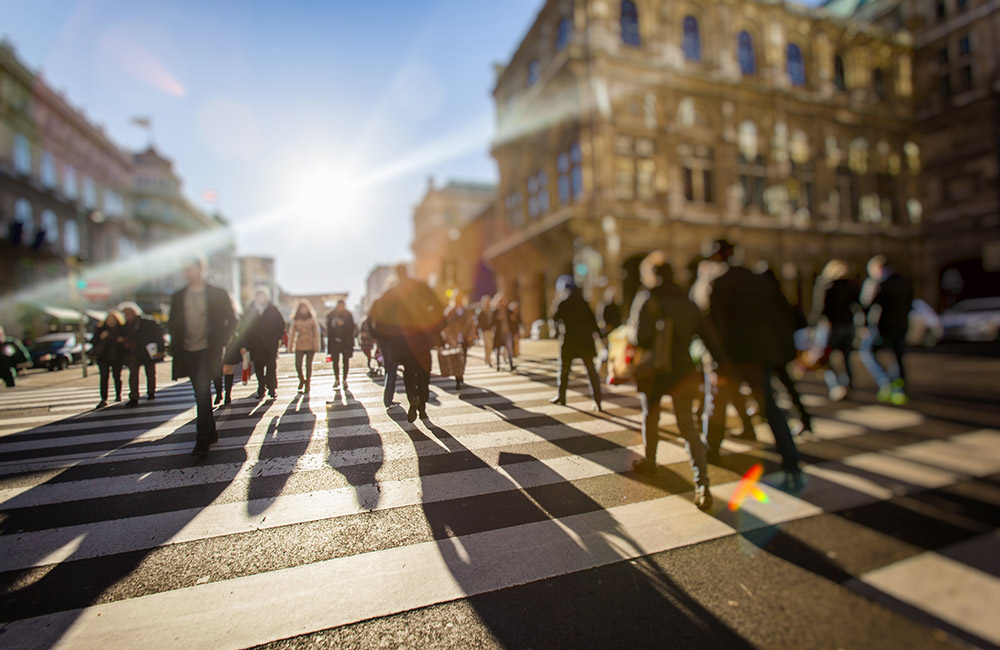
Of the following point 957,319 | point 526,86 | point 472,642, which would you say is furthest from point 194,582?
point 526,86

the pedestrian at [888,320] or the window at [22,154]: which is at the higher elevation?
the window at [22,154]

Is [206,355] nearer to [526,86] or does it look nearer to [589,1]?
[589,1]

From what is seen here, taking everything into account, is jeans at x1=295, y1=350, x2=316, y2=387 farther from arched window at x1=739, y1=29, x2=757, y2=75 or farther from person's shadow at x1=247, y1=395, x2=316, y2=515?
arched window at x1=739, y1=29, x2=757, y2=75

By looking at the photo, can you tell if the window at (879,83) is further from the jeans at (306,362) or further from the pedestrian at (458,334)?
the jeans at (306,362)

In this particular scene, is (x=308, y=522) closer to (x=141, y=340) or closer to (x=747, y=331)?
(x=141, y=340)

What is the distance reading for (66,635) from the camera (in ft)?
6.03

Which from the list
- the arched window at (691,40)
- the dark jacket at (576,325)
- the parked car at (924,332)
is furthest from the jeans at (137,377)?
the arched window at (691,40)

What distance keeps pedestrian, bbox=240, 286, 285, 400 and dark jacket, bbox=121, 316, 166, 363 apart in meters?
0.36

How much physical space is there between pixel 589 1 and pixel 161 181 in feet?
79.1

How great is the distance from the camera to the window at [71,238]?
2578 mm

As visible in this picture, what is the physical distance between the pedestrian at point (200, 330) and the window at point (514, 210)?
27.9m

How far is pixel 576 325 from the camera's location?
20.9 ft

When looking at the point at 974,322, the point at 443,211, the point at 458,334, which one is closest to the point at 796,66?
the point at 974,322

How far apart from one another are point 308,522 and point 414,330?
3.88 ft
